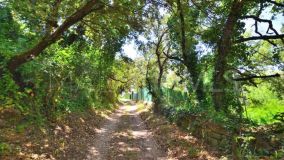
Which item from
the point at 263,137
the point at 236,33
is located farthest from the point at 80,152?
the point at 236,33

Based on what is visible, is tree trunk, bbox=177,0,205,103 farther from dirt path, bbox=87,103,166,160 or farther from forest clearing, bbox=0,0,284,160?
dirt path, bbox=87,103,166,160

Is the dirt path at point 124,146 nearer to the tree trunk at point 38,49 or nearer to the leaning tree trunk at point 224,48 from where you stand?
the leaning tree trunk at point 224,48

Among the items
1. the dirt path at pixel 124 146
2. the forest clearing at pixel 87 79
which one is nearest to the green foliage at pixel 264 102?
the forest clearing at pixel 87 79

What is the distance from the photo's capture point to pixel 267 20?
16203mm

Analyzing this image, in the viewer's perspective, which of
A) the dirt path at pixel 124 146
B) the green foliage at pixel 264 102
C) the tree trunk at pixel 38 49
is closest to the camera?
the tree trunk at pixel 38 49

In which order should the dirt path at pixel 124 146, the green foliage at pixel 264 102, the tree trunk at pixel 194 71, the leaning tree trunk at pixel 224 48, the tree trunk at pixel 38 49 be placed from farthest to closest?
the green foliage at pixel 264 102
the tree trunk at pixel 194 71
the leaning tree trunk at pixel 224 48
the dirt path at pixel 124 146
the tree trunk at pixel 38 49

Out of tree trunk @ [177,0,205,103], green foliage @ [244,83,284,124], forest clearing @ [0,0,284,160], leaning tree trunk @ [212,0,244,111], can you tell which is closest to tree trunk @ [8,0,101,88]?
forest clearing @ [0,0,284,160]

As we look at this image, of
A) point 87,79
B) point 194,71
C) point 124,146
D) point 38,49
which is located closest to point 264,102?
point 194,71

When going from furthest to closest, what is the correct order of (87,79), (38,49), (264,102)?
1. (264,102)
2. (87,79)
3. (38,49)

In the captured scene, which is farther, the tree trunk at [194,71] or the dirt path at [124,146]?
the tree trunk at [194,71]

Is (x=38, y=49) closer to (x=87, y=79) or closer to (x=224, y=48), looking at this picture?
(x=224, y=48)

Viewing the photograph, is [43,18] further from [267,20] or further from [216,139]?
[267,20]

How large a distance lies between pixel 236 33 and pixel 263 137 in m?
8.13

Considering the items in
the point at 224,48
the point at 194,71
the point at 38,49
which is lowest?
the point at 38,49
